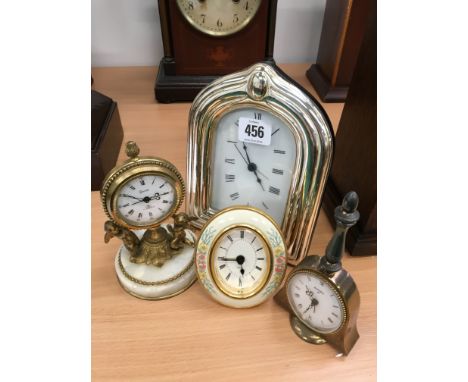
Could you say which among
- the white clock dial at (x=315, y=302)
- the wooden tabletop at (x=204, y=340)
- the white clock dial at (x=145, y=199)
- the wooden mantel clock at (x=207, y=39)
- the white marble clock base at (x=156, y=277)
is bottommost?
the wooden tabletop at (x=204, y=340)

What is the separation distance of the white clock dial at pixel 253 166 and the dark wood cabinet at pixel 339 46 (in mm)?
686

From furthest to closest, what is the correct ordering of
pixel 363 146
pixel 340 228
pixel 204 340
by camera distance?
pixel 363 146 < pixel 204 340 < pixel 340 228

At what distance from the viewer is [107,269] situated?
31.5 inches

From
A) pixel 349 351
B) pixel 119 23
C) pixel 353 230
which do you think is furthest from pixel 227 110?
pixel 119 23

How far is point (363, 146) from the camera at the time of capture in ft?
2.58

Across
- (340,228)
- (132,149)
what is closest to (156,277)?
(132,149)

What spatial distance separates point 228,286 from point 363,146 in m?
0.42

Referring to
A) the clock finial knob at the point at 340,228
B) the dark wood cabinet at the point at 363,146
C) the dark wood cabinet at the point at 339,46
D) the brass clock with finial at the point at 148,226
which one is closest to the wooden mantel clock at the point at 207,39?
the dark wood cabinet at the point at 339,46

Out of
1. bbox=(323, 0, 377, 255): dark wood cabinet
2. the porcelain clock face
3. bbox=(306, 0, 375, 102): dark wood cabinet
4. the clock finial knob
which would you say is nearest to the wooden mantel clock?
the porcelain clock face

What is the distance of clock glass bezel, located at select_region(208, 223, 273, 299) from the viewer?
2.18 ft

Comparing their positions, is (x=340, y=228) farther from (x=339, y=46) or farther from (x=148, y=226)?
(x=339, y=46)

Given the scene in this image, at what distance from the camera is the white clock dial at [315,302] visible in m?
0.62

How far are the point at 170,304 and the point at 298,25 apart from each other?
125 centimetres

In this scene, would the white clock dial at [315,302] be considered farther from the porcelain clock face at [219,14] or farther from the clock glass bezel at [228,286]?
the porcelain clock face at [219,14]
